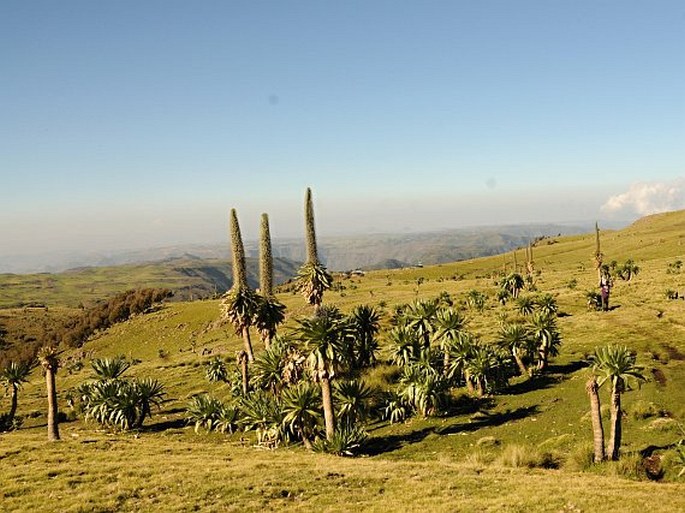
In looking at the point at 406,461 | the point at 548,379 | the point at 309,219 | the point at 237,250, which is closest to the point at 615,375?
the point at 406,461

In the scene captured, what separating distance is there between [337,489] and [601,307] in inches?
2520

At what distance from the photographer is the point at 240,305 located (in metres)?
43.8

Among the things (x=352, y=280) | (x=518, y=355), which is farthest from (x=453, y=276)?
(x=518, y=355)

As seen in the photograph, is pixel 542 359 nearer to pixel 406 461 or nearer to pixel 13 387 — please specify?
pixel 406 461

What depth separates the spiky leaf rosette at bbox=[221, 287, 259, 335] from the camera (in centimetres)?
4378

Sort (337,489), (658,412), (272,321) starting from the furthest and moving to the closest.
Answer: (272,321) < (658,412) < (337,489)

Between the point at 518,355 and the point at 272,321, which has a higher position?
the point at 272,321

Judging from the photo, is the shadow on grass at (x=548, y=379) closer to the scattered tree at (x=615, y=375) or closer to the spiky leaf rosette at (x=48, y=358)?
the scattered tree at (x=615, y=375)

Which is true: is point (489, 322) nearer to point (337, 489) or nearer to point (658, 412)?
point (658, 412)

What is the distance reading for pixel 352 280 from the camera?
167375mm

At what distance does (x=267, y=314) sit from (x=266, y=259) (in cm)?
695

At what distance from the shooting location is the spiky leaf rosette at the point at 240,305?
43781 mm

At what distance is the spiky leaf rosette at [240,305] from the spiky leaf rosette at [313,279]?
8385 millimetres

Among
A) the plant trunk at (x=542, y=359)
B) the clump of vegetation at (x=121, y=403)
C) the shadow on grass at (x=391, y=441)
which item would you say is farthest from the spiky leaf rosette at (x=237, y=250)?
the plant trunk at (x=542, y=359)
